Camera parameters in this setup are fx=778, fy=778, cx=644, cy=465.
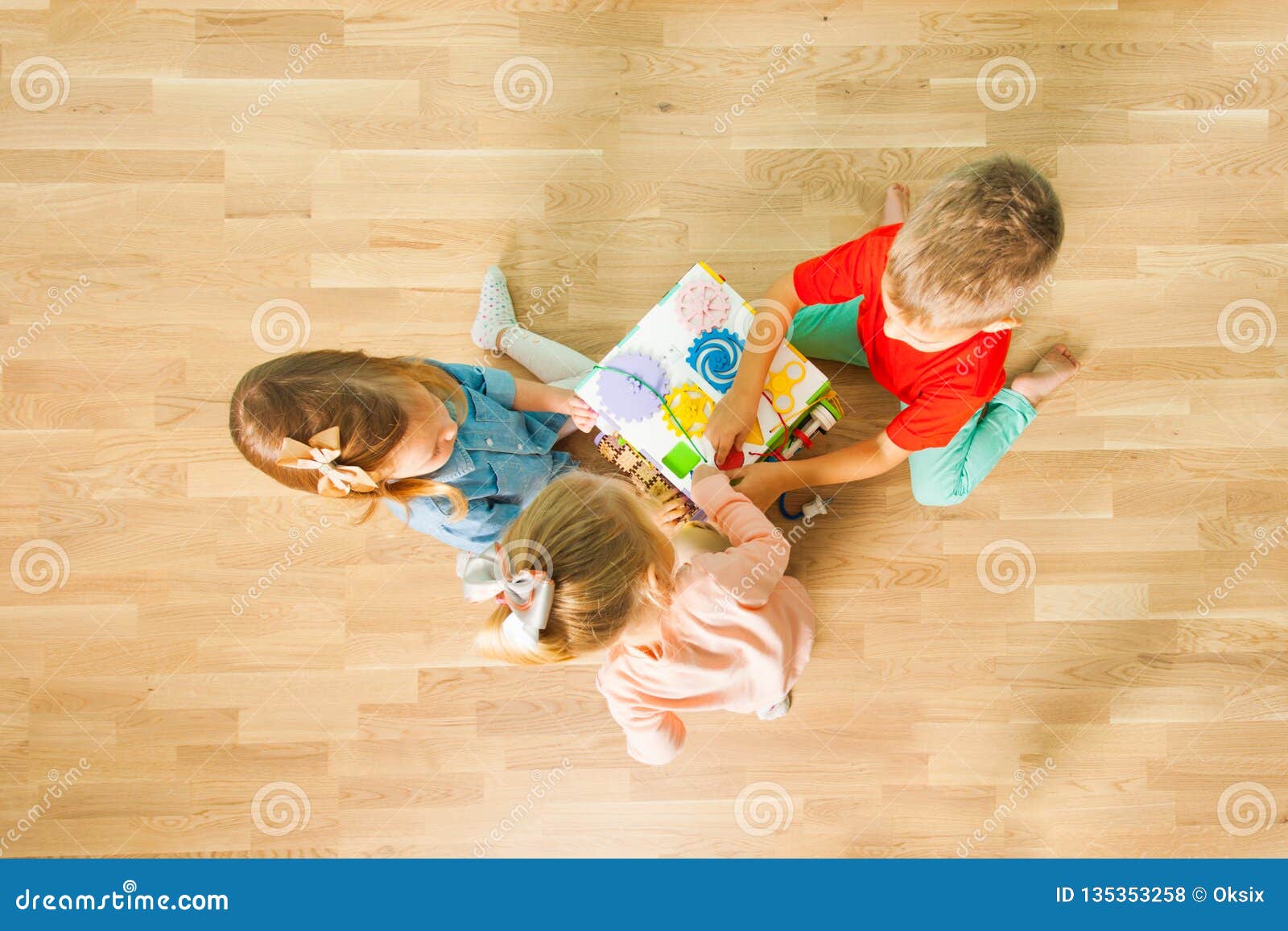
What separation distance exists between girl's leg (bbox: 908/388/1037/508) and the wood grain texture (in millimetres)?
108

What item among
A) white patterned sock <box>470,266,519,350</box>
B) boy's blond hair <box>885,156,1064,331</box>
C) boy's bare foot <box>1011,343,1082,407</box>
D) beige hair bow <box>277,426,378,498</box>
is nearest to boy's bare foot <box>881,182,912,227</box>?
boy's bare foot <box>1011,343,1082,407</box>

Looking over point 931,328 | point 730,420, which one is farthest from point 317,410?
point 931,328

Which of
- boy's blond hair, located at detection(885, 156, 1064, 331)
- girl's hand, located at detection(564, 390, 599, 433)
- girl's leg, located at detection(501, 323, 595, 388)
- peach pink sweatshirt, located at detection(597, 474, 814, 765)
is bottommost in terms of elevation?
peach pink sweatshirt, located at detection(597, 474, 814, 765)

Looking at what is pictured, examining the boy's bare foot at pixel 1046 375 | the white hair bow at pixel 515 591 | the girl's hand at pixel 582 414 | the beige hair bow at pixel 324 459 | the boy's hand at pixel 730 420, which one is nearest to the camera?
the white hair bow at pixel 515 591

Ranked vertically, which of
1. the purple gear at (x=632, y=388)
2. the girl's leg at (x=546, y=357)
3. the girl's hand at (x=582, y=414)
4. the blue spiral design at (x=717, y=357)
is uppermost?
the blue spiral design at (x=717, y=357)

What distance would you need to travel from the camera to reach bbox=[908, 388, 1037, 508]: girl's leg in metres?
1.69

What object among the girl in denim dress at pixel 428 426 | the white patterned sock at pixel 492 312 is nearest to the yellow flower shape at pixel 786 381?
the girl in denim dress at pixel 428 426

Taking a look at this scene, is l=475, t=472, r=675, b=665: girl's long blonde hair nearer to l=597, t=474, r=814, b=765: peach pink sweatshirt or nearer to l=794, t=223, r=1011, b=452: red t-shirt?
l=597, t=474, r=814, b=765: peach pink sweatshirt

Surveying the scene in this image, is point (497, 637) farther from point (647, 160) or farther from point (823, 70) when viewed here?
point (823, 70)

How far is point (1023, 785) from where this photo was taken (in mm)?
1806

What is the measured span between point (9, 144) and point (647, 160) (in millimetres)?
1511

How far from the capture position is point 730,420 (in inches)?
59.5

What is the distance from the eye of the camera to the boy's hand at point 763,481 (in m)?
1.58

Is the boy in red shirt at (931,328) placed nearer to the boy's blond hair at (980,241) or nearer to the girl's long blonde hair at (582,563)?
the boy's blond hair at (980,241)
